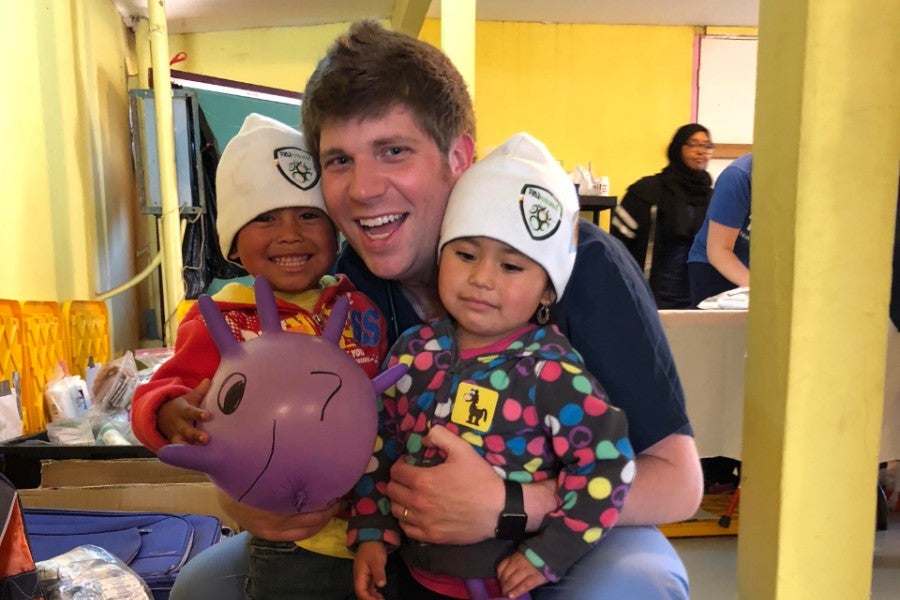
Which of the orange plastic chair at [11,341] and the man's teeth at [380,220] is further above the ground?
the man's teeth at [380,220]

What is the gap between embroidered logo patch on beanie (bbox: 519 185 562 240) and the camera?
0.96 meters

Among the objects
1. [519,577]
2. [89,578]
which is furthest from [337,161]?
[89,578]

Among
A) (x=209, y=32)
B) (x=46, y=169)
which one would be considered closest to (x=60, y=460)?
(x=46, y=169)

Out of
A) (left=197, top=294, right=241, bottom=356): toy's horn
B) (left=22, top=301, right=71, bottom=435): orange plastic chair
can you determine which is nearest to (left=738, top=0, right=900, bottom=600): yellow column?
(left=197, top=294, right=241, bottom=356): toy's horn

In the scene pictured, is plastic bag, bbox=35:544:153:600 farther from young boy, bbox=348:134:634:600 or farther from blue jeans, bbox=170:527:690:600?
young boy, bbox=348:134:634:600

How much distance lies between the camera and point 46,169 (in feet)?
8.20

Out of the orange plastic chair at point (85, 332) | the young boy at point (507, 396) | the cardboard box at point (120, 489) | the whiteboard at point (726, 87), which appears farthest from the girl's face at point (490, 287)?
the whiteboard at point (726, 87)

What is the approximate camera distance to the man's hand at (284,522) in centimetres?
94

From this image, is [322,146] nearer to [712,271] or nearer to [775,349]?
[775,349]

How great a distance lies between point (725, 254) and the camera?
8.05 ft

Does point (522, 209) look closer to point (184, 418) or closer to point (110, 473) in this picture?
point (184, 418)

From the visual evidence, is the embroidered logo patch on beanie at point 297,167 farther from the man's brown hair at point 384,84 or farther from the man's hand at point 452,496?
the man's hand at point 452,496

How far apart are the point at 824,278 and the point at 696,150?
269cm

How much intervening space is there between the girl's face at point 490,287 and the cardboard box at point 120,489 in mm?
1135
